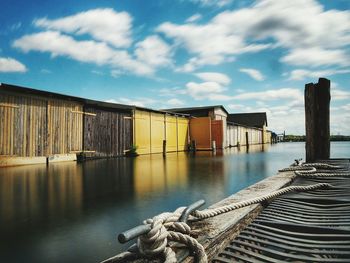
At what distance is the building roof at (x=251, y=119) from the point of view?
166ft

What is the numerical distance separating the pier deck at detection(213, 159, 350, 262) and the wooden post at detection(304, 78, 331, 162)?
4052mm

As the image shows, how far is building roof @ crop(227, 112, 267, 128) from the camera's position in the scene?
50469 millimetres

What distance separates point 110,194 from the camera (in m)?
5.23

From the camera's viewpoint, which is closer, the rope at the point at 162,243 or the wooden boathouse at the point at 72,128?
the rope at the point at 162,243

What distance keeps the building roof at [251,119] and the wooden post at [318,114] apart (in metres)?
42.8

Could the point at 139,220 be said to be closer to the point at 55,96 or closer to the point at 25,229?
the point at 25,229

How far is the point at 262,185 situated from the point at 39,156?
10.5m

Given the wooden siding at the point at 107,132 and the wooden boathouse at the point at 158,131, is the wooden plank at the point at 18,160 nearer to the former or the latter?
the wooden siding at the point at 107,132

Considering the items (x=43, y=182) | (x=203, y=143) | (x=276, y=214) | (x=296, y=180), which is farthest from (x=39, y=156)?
(x=203, y=143)

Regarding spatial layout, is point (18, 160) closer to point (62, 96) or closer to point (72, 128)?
point (72, 128)

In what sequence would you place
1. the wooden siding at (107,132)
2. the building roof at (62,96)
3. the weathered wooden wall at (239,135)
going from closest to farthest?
the building roof at (62,96)
the wooden siding at (107,132)
the weathered wooden wall at (239,135)

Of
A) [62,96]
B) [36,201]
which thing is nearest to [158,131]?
[62,96]

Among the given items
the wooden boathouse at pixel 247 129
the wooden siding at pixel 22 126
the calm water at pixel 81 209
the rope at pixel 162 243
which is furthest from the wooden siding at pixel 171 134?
the rope at pixel 162 243

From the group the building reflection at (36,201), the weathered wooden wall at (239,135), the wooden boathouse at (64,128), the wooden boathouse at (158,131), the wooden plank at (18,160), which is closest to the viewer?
the building reflection at (36,201)
